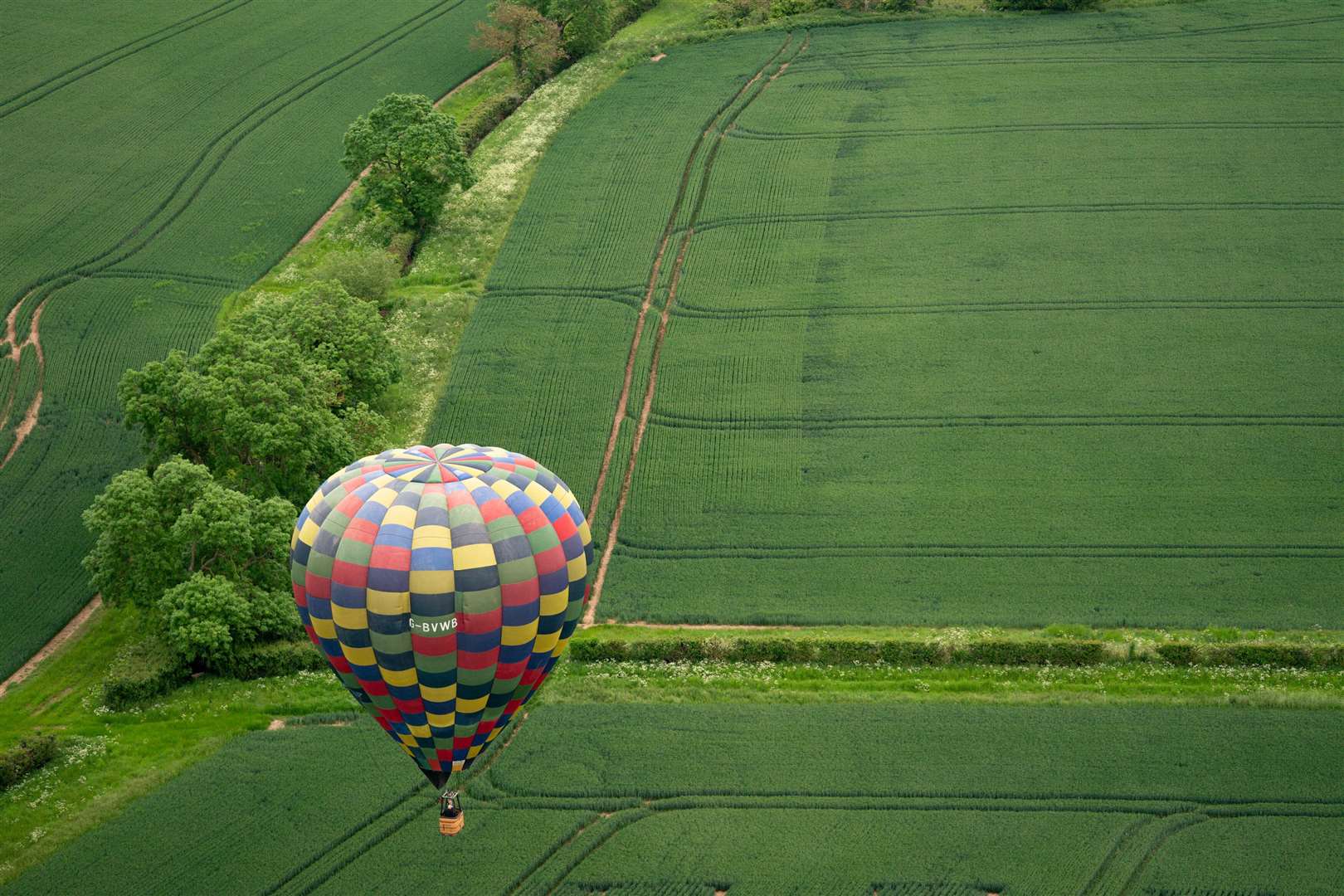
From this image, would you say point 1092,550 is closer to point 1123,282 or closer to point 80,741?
point 1123,282

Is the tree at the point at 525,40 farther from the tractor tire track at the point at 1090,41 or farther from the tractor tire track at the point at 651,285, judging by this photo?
the tractor tire track at the point at 1090,41

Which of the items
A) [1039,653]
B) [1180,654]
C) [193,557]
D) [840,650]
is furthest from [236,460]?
[1180,654]

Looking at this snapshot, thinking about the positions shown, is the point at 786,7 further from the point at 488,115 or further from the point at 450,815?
the point at 450,815

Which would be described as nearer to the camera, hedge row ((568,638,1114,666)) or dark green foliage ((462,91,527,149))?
hedge row ((568,638,1114,666))

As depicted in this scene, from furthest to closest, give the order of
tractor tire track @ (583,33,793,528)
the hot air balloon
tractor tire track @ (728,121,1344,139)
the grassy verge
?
tractor tire track @ (728,121,1344,139) < tractor tire track @ (583,33,793,528) < the grassy verge < the hot air balloon

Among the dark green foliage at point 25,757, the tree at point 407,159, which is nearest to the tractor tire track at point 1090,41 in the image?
the tree at point 407,159

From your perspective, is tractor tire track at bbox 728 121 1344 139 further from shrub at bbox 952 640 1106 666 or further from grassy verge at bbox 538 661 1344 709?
grassy verge at bbox 538 661 1344 709

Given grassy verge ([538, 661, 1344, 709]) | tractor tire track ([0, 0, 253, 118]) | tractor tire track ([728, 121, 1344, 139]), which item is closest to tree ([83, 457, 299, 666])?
grassy verge ([538, 661, 1344, 709])

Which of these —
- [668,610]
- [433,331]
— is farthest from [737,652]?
[433,331]
